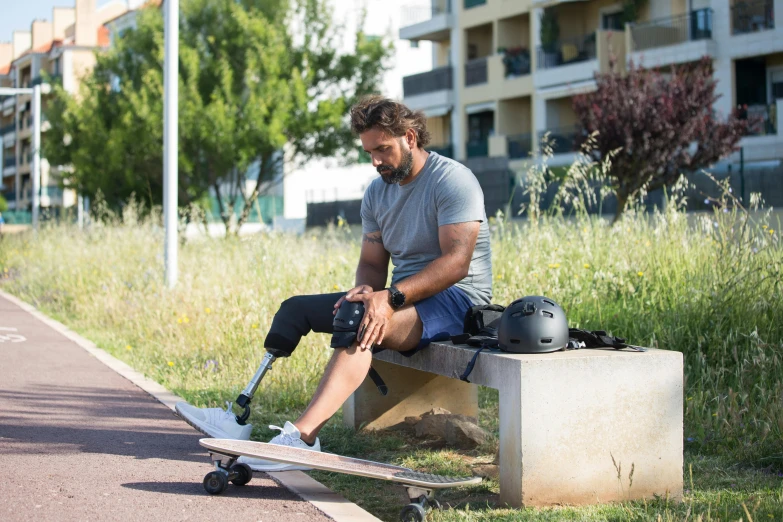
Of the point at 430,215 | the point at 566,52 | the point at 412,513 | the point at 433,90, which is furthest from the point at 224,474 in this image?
the point at 433,90

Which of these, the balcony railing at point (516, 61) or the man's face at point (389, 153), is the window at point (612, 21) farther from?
the man's face at point (389, 153)

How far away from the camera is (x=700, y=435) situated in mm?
5805

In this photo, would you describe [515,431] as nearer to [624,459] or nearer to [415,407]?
[624,459]

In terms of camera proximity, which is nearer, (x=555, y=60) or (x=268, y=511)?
Result: (x=268, y=511)

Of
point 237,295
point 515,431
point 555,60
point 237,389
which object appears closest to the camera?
point 515,431

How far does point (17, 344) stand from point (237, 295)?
2465mm

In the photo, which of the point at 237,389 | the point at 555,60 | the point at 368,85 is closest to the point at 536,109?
the point at 555,60

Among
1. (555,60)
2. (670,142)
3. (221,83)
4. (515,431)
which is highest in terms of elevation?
(555,60)

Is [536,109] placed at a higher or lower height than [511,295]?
higher

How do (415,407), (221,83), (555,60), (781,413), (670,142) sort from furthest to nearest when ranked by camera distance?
(555,60) < (221,83) < (670,142) < (415,407) < (781,413)

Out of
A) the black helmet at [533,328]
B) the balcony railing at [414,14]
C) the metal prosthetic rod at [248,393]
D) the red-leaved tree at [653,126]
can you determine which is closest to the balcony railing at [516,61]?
the balcony railing at [414,14]

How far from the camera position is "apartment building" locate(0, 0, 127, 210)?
7969 cm

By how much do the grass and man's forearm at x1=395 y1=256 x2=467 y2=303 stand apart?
3.08 ft

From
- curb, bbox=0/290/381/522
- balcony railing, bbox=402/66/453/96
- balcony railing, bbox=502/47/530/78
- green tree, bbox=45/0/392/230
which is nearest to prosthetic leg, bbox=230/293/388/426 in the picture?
curb, bbox=0/290/381/522
